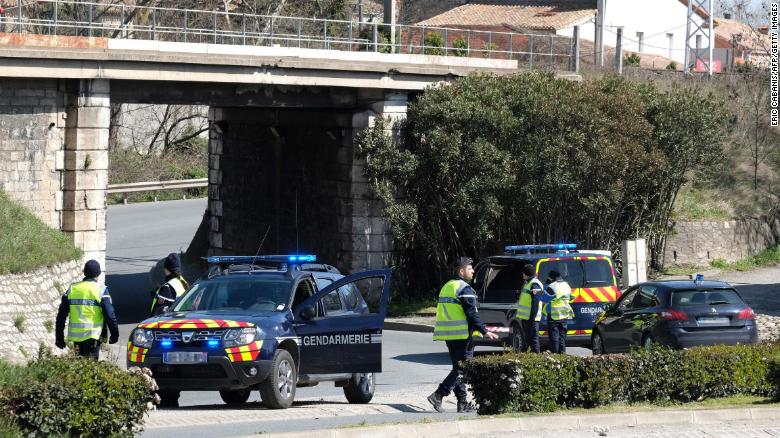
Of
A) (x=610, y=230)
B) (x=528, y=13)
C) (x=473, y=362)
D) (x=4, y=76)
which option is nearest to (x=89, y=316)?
(x=473, y=362)

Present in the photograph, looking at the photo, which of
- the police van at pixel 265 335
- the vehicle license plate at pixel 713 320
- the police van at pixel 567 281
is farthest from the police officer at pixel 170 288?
the vehicle license plate at pixel 713 320

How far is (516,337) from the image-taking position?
20.6m

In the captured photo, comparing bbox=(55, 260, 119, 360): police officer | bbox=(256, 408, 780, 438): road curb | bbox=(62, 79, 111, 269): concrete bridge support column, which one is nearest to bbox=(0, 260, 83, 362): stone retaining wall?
bbox=(62, 79, 111, 269): concrete bridge support column

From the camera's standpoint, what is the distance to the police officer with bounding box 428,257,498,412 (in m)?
14.0

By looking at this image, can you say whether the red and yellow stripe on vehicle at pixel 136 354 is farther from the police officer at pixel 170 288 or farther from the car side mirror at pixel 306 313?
the car side mirror at pixel 306 313

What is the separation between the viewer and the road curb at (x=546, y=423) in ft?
37.0

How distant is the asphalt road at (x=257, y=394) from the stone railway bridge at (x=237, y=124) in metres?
3.14

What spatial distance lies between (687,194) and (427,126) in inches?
375

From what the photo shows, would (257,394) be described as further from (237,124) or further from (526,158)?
(237,124)

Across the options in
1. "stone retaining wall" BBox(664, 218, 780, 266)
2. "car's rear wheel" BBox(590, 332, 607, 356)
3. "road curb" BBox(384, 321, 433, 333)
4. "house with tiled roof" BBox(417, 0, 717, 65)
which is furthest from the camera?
"house with tiled roof" BBox(417, 0, 717, 65)

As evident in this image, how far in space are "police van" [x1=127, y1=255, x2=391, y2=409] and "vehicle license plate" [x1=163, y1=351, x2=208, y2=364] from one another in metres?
0.01

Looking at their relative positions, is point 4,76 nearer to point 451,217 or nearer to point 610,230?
point 451,217

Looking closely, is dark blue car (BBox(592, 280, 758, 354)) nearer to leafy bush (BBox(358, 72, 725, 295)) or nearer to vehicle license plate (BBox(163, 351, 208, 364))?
vehicle license plate (BBox(163, 351, 208, 364))

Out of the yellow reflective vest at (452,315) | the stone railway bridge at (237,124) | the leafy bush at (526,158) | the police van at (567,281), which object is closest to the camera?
the yellow reflective vest at (452,315)
